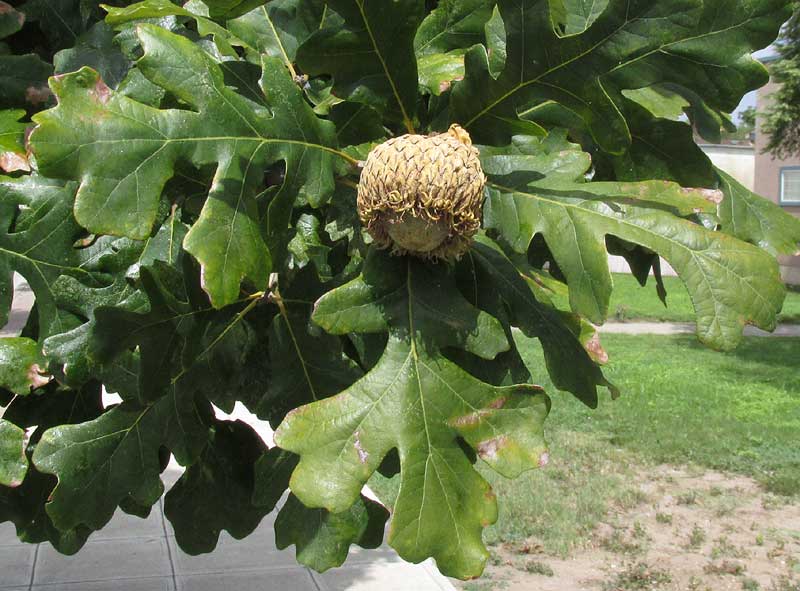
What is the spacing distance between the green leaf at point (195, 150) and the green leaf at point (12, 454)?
24.5 inches

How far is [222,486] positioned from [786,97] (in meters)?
14.8

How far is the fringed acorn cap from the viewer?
1304mm

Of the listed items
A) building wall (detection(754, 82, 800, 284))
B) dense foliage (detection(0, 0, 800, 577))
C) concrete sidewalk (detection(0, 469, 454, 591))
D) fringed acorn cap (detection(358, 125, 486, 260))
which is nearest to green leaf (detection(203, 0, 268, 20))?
dense foliage (detection(0, 0, 800, 577))

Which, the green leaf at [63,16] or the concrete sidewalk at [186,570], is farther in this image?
the concrete sidewalk at [186,570]

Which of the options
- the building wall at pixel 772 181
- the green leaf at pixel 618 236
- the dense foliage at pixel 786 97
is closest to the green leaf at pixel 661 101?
the green leaf at pixel 618 236

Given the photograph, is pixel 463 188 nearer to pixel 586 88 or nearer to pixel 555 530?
pixel 586 88

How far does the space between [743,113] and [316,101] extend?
16.7 metres

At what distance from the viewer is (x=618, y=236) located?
1.42 metres

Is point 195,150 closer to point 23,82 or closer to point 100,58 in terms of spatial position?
point 100,58

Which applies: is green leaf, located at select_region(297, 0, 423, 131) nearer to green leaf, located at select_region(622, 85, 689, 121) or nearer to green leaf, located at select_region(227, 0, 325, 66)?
green leaf, located at select_region(227, 0, 325, 66)

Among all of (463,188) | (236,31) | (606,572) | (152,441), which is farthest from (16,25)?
(606,572)

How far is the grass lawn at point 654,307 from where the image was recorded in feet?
60.0

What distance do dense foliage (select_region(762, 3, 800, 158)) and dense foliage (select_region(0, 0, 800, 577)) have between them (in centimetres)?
1374

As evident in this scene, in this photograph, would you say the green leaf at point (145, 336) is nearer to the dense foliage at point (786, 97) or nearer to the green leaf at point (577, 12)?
the green leaf at point (577, 12)
